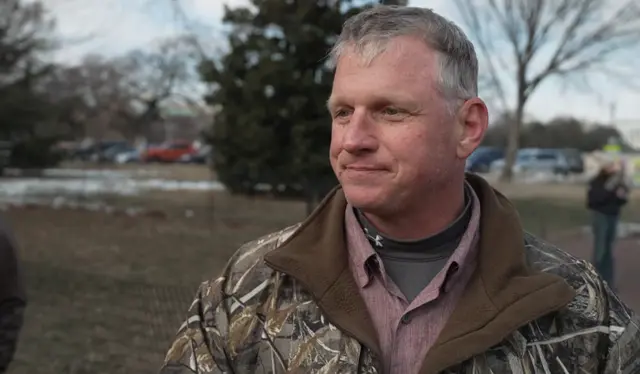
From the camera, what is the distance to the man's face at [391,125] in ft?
5.23

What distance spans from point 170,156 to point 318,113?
2254 cm

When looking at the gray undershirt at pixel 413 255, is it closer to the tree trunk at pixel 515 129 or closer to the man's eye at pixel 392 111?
the man's eye at pixel 392 111

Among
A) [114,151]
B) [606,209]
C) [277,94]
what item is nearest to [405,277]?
[606,209]

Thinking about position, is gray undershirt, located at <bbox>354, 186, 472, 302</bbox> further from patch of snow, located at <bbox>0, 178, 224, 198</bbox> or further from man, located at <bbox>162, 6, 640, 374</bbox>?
patch of snow, located at <bbox>0, 178, 224, 198</bbox>

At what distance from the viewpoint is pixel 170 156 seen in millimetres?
33562

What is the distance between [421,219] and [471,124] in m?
0.24

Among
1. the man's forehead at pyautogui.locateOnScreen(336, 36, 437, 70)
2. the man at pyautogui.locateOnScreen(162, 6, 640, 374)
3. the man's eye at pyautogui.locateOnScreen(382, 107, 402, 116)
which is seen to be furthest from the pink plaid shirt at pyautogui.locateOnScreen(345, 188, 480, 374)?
the man's forehead at pyautogui.locateOnScreen(336, 36, 437, 70)

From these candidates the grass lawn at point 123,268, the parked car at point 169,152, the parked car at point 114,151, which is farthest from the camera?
the parked car at point 169,152

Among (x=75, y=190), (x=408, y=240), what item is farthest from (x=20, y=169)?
(x=408, y=240)

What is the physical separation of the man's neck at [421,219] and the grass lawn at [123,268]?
499 cm

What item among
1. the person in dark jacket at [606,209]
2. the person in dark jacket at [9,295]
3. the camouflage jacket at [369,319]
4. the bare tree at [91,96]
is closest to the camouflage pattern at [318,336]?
the camouflage jacket at [369,319]

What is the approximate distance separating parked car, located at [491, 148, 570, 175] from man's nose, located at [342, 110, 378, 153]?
28129 millimetres

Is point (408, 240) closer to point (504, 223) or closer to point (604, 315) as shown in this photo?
point (504, 223)

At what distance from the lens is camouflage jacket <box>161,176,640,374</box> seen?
1.57m
